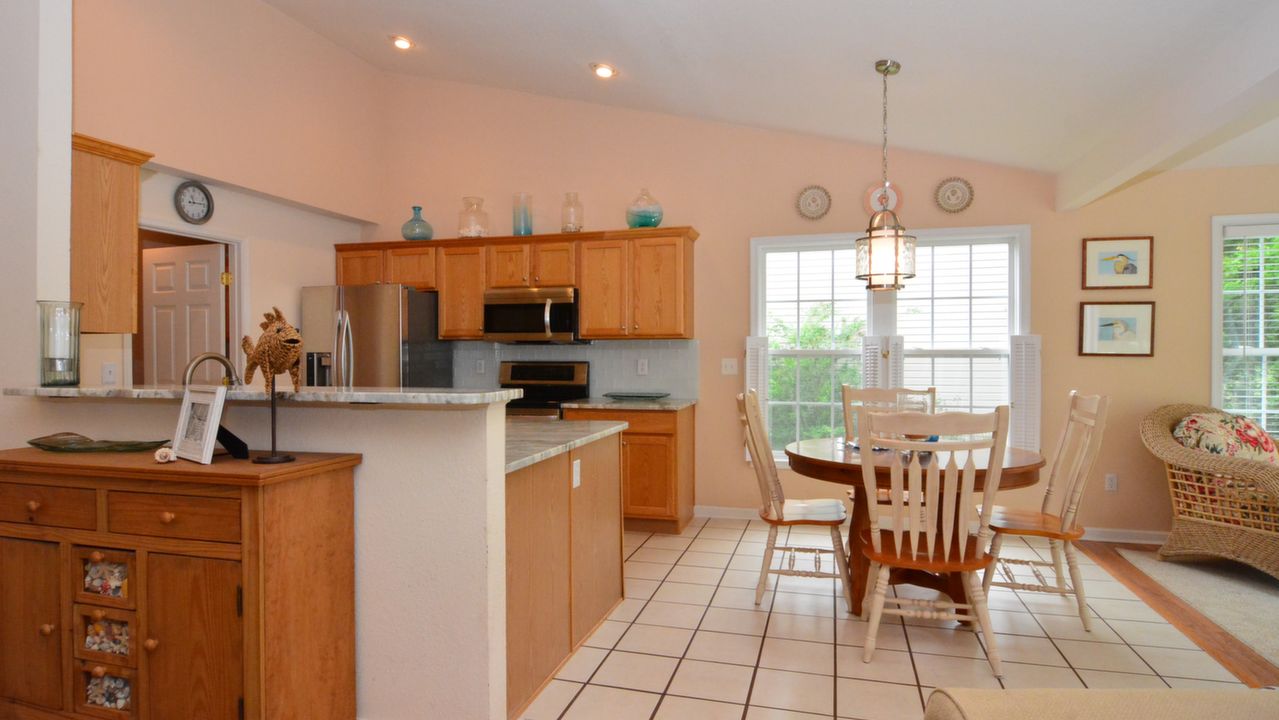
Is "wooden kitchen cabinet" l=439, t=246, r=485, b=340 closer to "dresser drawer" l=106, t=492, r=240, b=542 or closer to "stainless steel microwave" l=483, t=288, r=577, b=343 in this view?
"stainless steel microwave" l=483, t=288, r=577, b=343

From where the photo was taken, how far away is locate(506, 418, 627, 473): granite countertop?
2.25 meters

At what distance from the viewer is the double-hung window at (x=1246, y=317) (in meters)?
4.14

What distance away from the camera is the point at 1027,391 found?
4.38m

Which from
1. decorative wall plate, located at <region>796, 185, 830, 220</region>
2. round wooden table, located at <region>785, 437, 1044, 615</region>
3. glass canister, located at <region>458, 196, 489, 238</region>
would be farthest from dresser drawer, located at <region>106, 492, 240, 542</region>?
decorative wall plate, located at <region>796, 185, 830, 220</region>

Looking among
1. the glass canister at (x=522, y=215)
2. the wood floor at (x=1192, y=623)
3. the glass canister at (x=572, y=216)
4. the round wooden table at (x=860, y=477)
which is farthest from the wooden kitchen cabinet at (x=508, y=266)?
the wood floor at (x=1192, y=623)

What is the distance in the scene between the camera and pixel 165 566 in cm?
188

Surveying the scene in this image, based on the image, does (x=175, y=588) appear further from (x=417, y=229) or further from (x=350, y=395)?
(x=417, y=229)

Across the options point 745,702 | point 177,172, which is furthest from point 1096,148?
point 177,172

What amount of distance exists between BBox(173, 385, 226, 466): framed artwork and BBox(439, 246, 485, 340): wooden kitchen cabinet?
309 centimetres

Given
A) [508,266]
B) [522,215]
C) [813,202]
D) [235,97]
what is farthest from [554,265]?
[235,97]

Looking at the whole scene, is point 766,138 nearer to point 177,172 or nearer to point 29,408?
point 177,172

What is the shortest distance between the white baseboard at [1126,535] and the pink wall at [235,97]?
5.56m

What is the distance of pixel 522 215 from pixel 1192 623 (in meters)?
4.45

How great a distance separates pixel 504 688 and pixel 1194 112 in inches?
132
